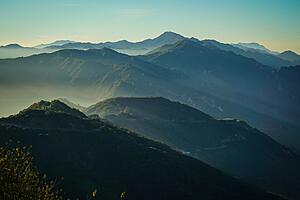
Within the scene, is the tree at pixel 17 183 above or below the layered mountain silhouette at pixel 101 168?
above

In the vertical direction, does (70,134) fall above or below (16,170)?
below

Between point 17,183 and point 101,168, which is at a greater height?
point 17,183

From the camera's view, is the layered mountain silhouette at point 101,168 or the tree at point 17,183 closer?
the tree at point 17,183

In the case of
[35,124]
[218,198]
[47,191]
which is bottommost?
[218,198]

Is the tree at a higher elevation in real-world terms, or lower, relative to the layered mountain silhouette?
higher

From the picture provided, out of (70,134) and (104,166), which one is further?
(70,134)

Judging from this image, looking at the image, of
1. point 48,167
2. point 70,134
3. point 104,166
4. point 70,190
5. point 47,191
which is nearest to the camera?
point 47,191

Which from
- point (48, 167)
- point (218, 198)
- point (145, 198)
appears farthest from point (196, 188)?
point (48, 167)

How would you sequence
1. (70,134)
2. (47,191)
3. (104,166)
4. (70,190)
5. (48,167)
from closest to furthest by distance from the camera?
(47,191), (70,190), (48,167), (104,166), (70,134)

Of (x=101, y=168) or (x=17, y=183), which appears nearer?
(x=17, y=183)

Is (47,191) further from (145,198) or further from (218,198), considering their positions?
(218,198)

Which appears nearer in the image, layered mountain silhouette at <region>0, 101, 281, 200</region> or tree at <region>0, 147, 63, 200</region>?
tree at <region>0, 147, 63, 200</region>
